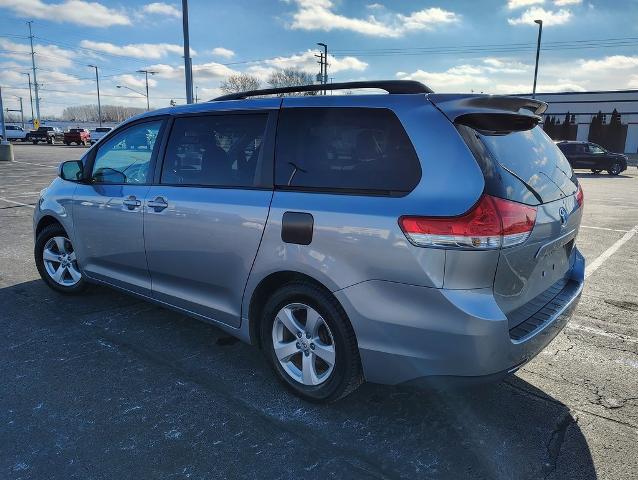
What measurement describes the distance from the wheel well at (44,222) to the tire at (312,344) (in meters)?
2.89

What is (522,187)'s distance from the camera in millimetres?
2555

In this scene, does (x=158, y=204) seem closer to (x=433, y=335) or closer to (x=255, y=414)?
(x=255, y=414)

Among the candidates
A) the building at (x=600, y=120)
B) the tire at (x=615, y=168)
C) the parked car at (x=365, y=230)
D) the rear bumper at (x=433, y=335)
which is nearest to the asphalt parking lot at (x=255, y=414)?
the parked car at (x=365, y=230)

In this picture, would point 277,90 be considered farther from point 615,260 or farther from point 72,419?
point 615,260

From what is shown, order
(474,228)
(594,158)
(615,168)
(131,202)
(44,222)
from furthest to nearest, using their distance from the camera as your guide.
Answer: (594,158) → (615,168) → (44,222) → (131,202) → (474,228)

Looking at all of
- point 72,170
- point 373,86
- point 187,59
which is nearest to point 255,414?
point 373,86

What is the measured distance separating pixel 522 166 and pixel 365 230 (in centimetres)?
95

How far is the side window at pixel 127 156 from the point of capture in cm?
391

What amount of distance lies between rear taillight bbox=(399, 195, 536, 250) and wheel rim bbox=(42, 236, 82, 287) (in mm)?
3639

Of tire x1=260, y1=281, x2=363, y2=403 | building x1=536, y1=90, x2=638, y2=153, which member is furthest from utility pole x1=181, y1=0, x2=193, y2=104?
building x1=536, y1=90, x2=638, y2=153

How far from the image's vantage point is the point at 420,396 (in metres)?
3.15

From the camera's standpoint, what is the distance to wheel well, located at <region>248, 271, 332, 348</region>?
2.88 meters

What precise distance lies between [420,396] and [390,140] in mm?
1625

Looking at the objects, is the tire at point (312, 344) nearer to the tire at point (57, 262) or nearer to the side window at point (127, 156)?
the side window at point (127, 156)
